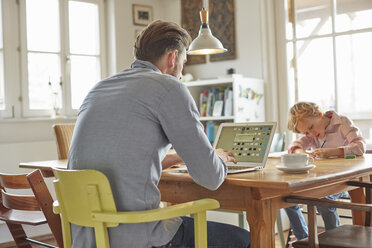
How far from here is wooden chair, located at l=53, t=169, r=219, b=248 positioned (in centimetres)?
148

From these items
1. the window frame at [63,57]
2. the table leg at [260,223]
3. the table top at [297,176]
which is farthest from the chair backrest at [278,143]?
the table leg at [260,223]

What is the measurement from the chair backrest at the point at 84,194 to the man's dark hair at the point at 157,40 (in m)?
0.51

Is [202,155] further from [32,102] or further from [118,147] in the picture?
[32,102]

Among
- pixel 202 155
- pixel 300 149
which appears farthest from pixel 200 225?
pixel 300 149

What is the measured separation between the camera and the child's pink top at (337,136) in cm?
275

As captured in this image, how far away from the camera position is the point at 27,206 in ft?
8.89

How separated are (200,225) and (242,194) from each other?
0.25m

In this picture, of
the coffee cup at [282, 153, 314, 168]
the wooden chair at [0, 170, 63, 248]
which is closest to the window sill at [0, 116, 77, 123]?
the wooden chair at [0, 170, 63, 248]

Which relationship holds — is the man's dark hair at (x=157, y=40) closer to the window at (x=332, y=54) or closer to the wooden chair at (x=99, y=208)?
the wooden chair at (x=99, y=208)

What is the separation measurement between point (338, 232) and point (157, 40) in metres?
1.11

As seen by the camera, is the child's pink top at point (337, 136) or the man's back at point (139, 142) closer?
the man's back at point (139, 142)

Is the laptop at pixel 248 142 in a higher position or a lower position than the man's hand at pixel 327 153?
higher

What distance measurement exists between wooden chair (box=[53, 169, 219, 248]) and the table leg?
19 cm

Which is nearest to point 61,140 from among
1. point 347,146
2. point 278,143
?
point 278,143
